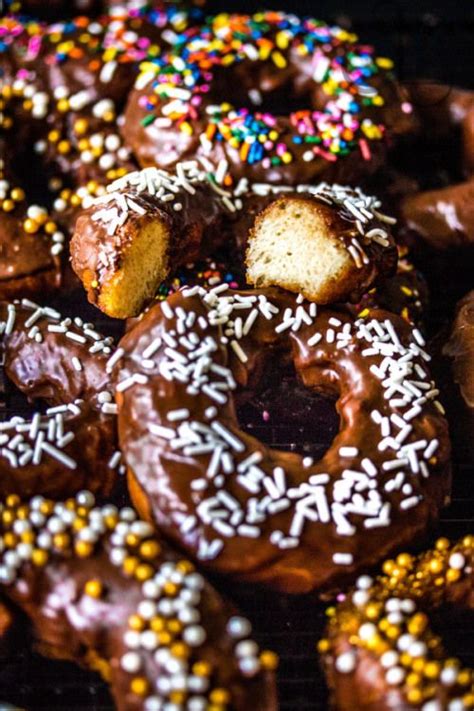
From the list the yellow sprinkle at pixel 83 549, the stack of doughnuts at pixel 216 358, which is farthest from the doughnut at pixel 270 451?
the yellow sprinkle at pixel 83 549

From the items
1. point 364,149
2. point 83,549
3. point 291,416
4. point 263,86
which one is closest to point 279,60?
point 263,86

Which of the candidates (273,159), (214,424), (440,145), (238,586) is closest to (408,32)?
(440,145)

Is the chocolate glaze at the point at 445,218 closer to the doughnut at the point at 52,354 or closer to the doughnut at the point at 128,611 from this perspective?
the doughnut at the point at 52,354

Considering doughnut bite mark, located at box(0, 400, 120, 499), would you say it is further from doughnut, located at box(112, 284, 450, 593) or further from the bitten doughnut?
the bitten doughnut

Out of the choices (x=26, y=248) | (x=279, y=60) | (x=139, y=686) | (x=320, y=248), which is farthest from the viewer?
(x=279, y=60)

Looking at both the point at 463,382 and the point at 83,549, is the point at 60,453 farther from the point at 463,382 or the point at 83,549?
the point at 463,382

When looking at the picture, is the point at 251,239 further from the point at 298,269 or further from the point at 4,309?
the point at 4,309
